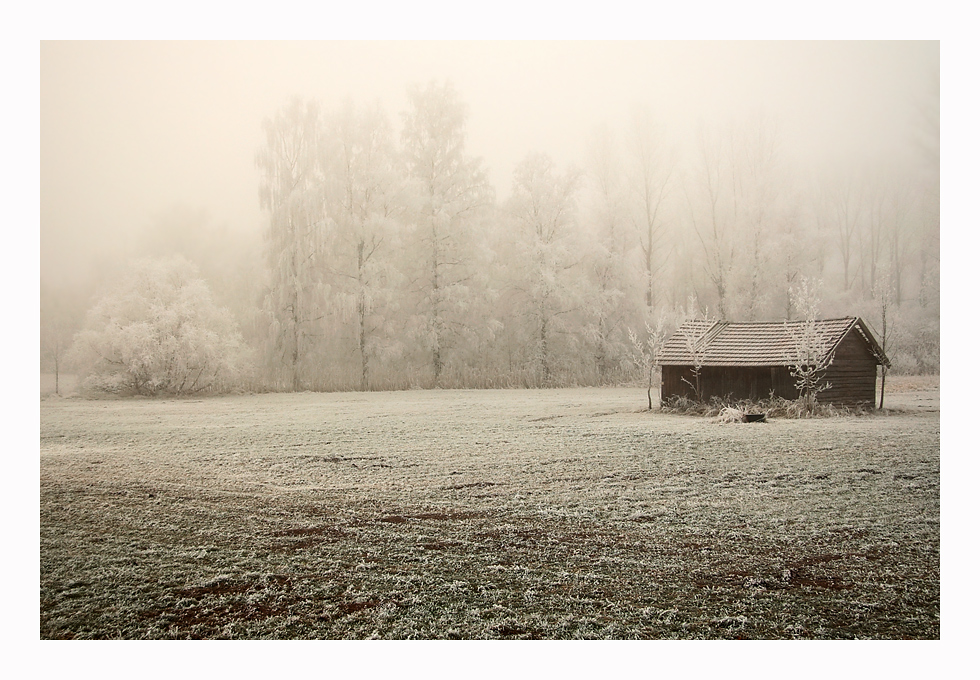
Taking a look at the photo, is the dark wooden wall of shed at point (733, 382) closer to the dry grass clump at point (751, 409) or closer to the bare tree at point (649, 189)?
the dry grass clump at point (751, 409)

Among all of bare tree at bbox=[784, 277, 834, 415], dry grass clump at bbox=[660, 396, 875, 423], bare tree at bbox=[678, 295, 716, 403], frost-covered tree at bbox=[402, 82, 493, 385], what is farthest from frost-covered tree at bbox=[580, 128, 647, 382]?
bare tree at bbox=[784, 277, 834, 415]

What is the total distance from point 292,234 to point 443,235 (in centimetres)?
86

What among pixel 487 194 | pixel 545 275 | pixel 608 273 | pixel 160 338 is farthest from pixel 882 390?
→ pixel 160 338

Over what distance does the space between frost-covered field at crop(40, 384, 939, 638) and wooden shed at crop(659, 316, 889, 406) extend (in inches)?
11.5

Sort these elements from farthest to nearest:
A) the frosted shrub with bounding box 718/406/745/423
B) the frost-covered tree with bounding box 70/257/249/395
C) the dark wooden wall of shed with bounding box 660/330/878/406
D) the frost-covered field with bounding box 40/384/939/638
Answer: the frosted shrub with bounding box 718/406/745/423 → the dark wooden wall of shed with bounding box 660/330/878/406 → the frost-covered tree with bounding box 70/257/249/395 → the frost-covered field with bounding box 40/384/939/638

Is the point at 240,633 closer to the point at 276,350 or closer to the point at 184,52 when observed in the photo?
the point at 276,350

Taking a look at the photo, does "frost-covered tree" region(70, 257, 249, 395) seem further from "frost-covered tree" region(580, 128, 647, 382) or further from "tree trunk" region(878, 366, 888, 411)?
"tree trunk" region(878, 366, 888, 411)

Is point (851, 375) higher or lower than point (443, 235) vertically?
lower

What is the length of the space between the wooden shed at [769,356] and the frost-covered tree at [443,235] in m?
1.33

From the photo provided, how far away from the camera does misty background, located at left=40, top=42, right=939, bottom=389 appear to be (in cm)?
379

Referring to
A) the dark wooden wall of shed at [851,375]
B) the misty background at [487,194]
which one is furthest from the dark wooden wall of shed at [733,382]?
the misty background at [487,194]

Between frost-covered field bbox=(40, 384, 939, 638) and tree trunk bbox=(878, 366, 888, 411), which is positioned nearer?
frost-covered field bbox=(40, 384, 939, 638)

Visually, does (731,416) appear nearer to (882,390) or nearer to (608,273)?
(882,390)

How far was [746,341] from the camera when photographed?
4328mm
